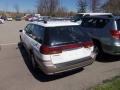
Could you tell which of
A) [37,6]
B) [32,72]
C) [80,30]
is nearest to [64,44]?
[80,30]

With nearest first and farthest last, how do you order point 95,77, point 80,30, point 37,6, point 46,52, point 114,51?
point 46,52 < point 95,77 < point 80,30 < point 114,51 < point 37,6

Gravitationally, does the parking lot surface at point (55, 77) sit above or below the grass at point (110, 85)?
below

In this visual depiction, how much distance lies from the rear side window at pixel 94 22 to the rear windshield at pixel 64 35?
1624 millimetres

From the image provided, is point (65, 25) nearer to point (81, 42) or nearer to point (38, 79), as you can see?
point (81, 42)

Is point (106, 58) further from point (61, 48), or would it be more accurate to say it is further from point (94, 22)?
point (61, 48)

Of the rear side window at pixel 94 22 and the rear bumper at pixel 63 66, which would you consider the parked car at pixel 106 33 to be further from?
the rear bumper at pixel 63 66

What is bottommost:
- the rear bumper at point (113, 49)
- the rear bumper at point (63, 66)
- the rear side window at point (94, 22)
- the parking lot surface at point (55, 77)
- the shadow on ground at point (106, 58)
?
the parking lot surface at point (55, 77)

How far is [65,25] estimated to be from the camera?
236 inches

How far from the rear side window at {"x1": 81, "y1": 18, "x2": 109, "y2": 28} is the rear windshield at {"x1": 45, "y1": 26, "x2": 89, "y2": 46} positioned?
1.62m

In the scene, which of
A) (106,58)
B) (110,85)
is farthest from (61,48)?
(106,58)

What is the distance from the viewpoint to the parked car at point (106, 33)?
6.82m

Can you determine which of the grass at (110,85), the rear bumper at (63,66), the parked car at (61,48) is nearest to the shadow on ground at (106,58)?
the parked car at (61,48)

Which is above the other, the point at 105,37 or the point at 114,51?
the point at 105,37

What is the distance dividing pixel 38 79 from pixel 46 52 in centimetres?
101
